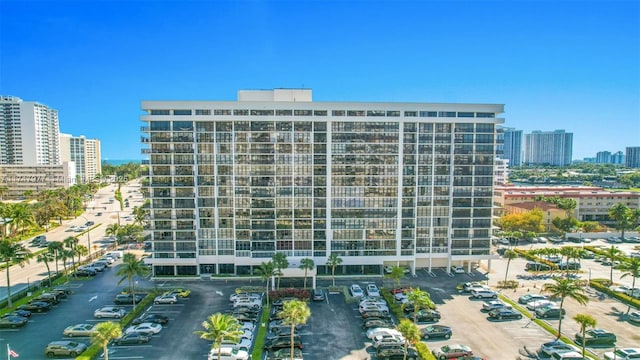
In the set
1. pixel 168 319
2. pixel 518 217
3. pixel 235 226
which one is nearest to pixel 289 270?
pixel 235 226

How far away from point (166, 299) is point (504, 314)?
5451 cm

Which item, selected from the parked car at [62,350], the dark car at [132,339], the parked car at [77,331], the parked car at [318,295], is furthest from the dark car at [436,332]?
the parked car at [77,331]

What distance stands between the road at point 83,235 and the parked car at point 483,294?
82.9m

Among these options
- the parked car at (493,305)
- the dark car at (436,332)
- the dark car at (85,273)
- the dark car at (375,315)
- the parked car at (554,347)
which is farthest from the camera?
the dark car at (85,273)

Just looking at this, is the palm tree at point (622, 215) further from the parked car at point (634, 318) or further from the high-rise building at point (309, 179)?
the parked car at point (634, 318)

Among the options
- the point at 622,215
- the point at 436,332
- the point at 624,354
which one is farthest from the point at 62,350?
the point at 622,215

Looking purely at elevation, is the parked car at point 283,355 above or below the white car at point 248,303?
below

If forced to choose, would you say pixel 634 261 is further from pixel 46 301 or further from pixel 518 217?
pixel 46 301

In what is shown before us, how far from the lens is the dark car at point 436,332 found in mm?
51156

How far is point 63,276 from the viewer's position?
7650cm

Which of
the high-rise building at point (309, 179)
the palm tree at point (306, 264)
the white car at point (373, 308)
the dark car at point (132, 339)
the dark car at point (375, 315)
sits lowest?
the dark car at point (132, 339)

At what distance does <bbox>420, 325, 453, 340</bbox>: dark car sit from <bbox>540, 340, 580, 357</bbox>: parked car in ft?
36.5

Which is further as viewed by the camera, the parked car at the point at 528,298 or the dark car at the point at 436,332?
the parked car at the point at 528,298

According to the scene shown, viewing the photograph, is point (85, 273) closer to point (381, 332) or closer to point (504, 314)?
point (381, 332)
